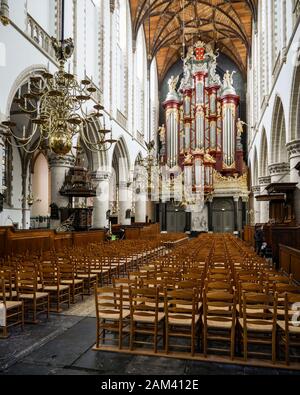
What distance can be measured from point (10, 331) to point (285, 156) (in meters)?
15.6

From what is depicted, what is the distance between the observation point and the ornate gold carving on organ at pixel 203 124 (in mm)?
32156

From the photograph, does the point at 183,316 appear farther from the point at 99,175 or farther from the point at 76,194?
the point at 99,175

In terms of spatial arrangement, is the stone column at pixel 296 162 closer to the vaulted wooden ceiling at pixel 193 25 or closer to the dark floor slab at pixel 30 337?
the dark floor slab at pixel 30 337

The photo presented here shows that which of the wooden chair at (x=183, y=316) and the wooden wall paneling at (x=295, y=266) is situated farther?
the wooden wall paneling at (x=295, y=266)

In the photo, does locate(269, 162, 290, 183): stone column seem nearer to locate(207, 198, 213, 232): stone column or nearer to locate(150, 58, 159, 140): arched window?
locate(207, 198, 213, 232): stone column

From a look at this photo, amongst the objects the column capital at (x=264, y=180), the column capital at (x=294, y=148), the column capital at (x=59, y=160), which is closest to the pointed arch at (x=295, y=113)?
the column capital at (x=294, y=148)

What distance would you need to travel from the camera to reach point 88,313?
6.36m

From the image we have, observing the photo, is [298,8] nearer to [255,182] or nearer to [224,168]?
[255,182]

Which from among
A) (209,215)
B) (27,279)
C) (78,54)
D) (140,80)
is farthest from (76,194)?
(209,215)

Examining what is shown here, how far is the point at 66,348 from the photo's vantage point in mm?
4582

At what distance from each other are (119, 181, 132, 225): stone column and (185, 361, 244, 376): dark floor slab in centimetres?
2198

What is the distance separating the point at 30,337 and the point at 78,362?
1212mm

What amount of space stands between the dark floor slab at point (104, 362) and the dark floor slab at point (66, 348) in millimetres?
107
